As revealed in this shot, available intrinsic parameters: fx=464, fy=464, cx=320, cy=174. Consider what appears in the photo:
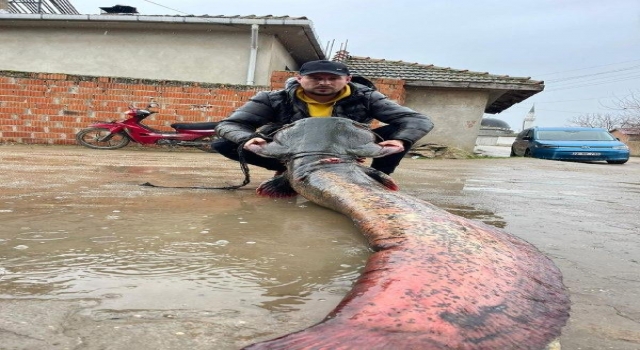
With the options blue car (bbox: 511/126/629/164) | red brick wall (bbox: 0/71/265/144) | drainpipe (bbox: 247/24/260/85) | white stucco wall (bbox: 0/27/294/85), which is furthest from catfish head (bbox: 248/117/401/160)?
blue car (bbox: 511/126/629/164)

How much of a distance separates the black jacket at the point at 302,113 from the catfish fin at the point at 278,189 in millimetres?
372

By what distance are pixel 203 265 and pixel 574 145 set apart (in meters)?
14.9

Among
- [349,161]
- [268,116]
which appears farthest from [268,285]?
[268,116]

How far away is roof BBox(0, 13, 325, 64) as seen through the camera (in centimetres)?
965

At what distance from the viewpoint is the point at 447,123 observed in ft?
36.5

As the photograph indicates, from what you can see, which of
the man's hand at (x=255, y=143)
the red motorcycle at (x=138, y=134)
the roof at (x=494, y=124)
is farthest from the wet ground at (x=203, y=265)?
the roof at (x=494, y=124)

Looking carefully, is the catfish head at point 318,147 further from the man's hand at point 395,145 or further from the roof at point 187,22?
the roof at point 187,22

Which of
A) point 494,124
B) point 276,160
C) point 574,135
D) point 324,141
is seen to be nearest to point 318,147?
point 324,141

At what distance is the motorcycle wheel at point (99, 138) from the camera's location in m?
8.31

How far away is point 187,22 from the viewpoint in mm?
9844

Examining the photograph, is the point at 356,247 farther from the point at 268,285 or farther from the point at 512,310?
the point at 512,310

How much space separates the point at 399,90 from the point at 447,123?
216 cm

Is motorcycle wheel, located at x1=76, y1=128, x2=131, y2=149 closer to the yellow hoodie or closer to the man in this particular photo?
the man

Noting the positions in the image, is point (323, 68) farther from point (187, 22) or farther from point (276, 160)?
point (187, 22)
